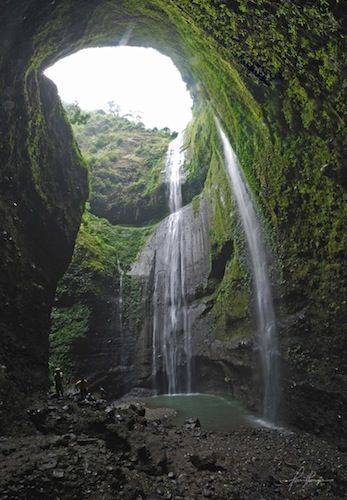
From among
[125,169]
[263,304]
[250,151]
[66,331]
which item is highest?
[125,169]

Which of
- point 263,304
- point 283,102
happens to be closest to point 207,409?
point 263,304

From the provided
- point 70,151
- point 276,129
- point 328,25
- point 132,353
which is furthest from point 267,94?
point 132,353

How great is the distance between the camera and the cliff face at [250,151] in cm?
666

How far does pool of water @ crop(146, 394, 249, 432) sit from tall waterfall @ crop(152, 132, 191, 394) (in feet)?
3.52

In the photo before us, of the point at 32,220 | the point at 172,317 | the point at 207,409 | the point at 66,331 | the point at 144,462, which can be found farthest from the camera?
the point at 172,317

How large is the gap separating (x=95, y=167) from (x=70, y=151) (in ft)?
45.7

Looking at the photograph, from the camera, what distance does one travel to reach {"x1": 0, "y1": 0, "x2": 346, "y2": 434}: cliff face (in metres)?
6.66

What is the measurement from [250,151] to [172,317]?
8.18 meters

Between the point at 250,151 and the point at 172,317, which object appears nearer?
the point at 250,151

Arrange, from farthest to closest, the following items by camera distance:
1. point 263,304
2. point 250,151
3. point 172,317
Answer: point 172,317
point 250,151
point 263,304

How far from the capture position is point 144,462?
19.0 feet

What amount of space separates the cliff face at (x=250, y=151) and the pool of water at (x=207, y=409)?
1.79 meters

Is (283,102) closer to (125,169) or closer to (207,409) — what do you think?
(207,409)

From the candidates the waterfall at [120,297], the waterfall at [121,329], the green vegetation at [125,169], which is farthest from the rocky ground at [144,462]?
the green vegetation at [125,169]
